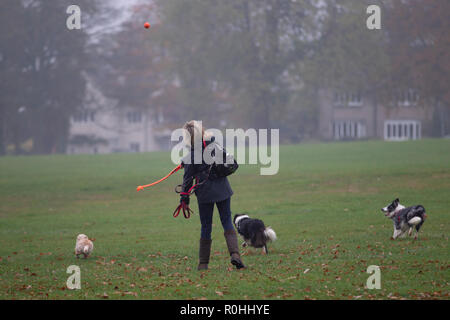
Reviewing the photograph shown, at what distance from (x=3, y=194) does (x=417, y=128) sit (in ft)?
180

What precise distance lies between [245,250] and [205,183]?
3.06 metres

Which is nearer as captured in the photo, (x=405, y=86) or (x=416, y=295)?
(x=416, y=295)

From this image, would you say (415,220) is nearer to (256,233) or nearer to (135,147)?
(256,233)

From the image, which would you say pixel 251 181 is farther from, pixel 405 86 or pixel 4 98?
pixel 4 98

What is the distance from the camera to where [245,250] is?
515 inches

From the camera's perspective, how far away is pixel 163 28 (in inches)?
2430

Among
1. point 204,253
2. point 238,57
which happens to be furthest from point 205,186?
point 238,57

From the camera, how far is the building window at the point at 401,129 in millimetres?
73250

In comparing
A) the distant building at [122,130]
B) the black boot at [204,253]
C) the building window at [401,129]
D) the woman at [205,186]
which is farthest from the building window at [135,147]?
the woman at [205,186]

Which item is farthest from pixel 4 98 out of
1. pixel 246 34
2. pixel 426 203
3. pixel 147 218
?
pixel 426 203

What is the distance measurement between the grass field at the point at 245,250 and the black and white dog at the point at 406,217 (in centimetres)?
24

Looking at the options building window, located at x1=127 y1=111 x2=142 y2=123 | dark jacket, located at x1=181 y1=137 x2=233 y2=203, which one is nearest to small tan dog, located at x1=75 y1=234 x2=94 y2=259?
dark jacket, located at x1=181 y1=137 x2=233 y2=203

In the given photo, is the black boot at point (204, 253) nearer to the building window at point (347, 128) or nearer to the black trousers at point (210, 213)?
the black trousers at point (210, 213)

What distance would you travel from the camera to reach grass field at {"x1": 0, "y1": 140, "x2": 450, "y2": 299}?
9422 millimetres
